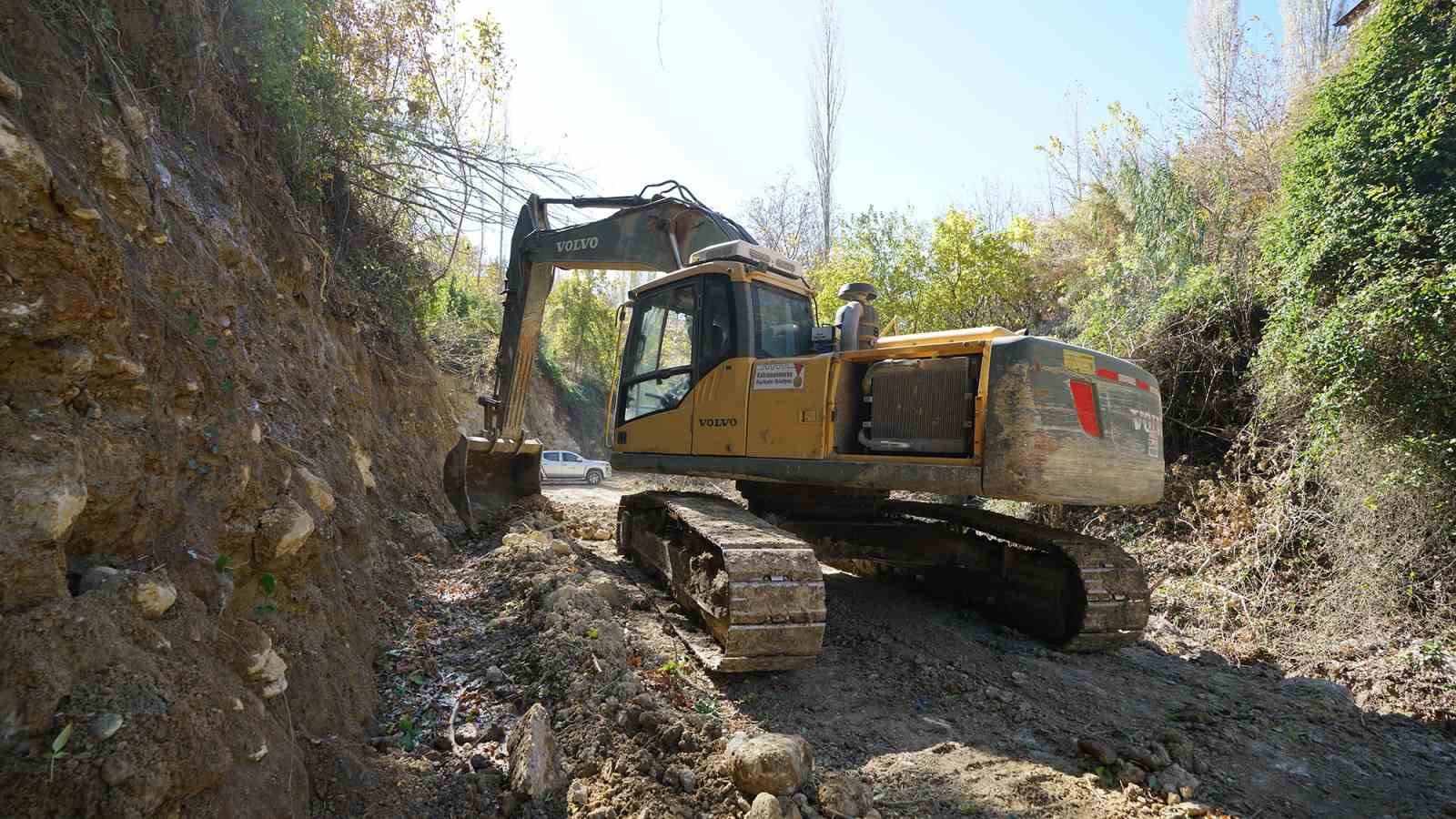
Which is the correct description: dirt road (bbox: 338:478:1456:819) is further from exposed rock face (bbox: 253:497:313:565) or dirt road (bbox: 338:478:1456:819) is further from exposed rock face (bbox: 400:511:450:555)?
exposed rock face (bbox: 253:497:313:565)

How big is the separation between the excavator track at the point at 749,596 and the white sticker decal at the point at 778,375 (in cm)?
97

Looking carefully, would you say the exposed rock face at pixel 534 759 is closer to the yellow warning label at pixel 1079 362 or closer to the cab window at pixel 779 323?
the cab window at pixel 779 323

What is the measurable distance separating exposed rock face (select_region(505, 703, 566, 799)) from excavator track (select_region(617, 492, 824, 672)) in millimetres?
1257

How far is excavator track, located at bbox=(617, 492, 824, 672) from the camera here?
4.00 m

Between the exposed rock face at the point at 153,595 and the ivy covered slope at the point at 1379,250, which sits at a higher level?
the ivy covered slope at the point at 1379,250

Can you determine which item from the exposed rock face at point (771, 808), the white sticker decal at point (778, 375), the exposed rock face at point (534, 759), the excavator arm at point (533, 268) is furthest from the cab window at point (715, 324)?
the exposed rock face at point (771, 808)

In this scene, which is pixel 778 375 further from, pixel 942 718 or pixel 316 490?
pixel 316 490

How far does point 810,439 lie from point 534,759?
2.84 m

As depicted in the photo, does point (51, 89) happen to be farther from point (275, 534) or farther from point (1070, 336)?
point (1070, 336)

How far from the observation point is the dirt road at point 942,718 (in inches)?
121

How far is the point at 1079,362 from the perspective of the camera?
4434mm

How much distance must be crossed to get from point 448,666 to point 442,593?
133 cm

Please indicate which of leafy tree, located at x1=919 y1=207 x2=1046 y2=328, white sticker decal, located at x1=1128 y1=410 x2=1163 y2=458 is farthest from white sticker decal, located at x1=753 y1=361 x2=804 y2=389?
leafy tree, located at x1=919 y1=207 x2=1046 y2=328

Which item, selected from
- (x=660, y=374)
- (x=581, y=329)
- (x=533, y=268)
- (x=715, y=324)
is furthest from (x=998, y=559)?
(x=581, y=329)
